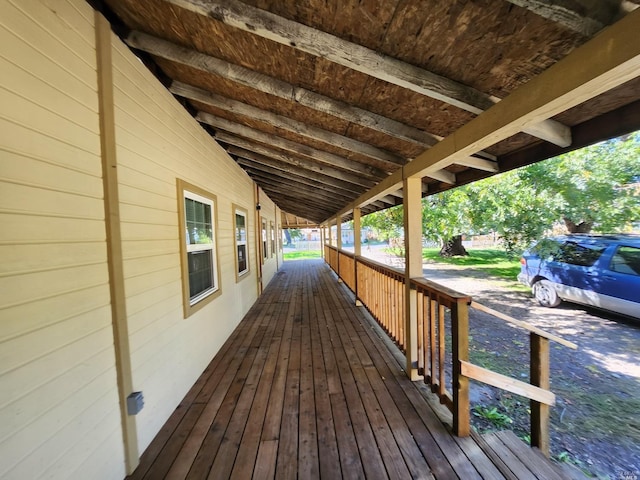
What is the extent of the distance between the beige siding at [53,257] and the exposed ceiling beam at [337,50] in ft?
2.15

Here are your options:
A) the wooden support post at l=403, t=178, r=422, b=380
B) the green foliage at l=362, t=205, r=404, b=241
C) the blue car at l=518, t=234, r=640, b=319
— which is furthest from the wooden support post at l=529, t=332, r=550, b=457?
the green foliage at l=362, t=205, r=404, b=241

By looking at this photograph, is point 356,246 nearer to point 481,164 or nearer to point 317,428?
point 481,164

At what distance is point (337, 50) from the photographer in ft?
4.50

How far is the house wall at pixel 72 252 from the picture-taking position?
980 millimetres

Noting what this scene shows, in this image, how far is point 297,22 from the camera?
1.34 m

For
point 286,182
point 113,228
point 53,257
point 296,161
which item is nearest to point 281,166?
point 296,161

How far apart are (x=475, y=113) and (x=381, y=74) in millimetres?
694

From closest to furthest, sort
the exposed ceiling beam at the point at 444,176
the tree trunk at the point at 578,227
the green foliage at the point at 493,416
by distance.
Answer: the green foliage at the point at 493,416
the exposed ceiling beam at the point at 444,176
the tree trunk at the point at 578,227

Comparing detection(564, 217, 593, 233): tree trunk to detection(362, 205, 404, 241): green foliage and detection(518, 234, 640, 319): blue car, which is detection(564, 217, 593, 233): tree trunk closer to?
detection(518, 234, 640, 319): blue car

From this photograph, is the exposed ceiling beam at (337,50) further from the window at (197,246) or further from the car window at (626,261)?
the car window at (626,261)

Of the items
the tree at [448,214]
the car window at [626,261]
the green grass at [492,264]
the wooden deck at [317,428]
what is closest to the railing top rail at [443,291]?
the wooden deck at [317,428]

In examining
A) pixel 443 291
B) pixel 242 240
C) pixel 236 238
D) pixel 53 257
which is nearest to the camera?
pixel 53 257

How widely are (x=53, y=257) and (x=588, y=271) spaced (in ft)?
23.2

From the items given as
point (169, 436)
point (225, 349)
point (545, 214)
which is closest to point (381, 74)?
point (169, 436)
